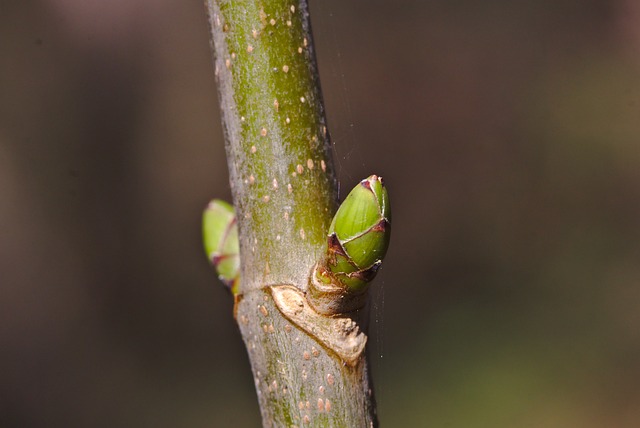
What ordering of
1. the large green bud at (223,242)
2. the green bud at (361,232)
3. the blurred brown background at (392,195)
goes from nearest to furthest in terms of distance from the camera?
1. the green bud at (361,232)
2. the large green bud at (223,242)
3. the blurred brown background at (392,195)

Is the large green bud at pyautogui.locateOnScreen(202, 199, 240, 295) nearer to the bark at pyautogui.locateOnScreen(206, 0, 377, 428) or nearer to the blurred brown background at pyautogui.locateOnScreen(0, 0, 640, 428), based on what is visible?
the bark at pyautogui.locateOnScreen(206, 0, 377, 428)

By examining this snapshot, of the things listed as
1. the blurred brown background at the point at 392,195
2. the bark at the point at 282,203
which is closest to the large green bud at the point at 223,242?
the bark at the point at 282,203

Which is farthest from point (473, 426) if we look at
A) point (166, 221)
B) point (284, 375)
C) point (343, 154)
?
point (284, 375)

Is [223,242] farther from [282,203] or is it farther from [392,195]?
[392,195]

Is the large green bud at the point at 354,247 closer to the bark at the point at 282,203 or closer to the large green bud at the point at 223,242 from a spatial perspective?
the bark at the point at 282,203

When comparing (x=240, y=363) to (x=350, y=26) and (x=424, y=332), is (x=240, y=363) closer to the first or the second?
(x=424, y=332)

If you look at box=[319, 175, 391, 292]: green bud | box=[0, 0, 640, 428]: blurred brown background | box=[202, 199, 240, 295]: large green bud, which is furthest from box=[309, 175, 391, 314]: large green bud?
box=[0, 0, 640, 428]: blurred brown background
